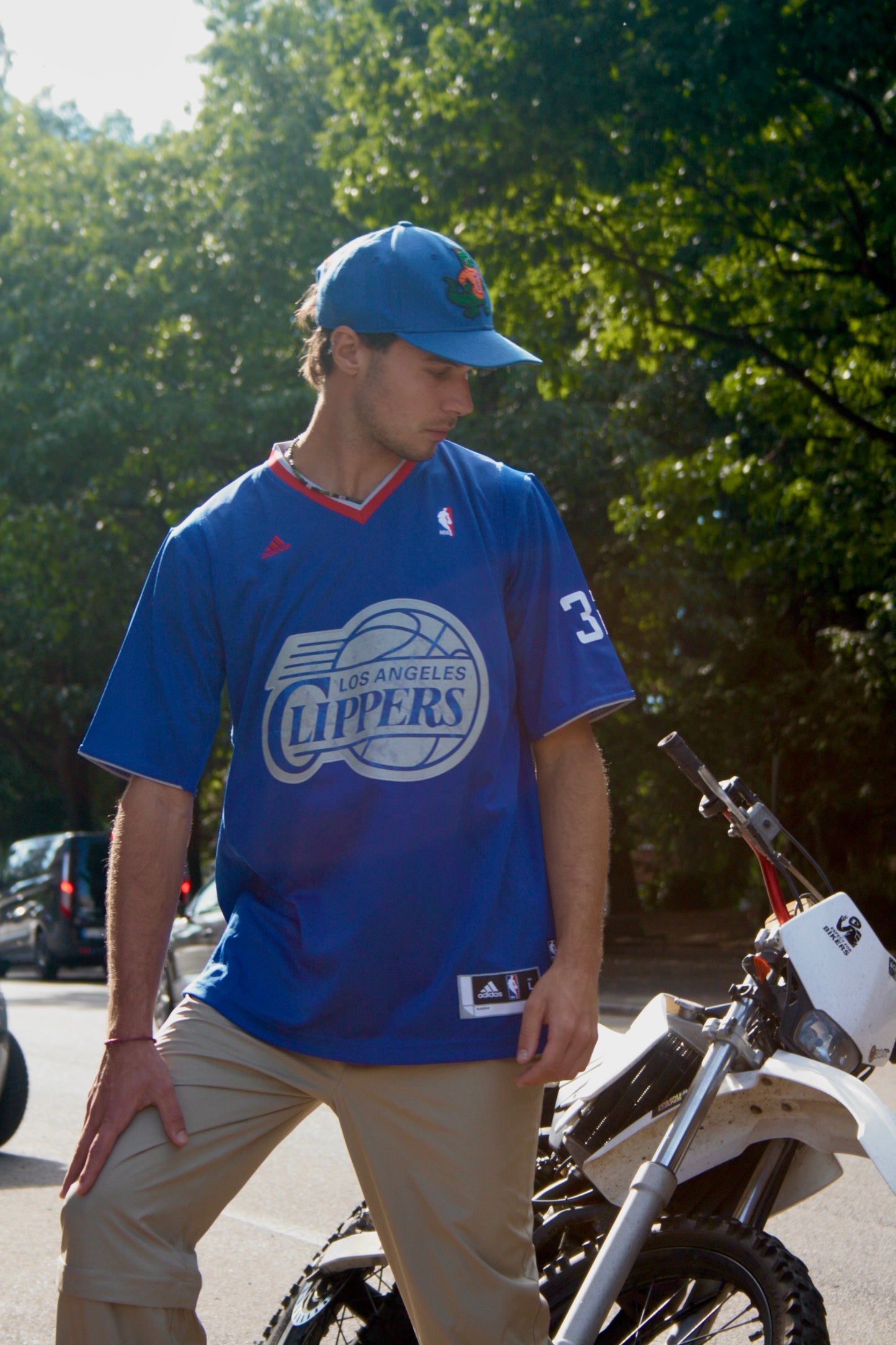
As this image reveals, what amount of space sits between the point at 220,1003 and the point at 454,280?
3.62 feet

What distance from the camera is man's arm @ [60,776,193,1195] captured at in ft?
6.75

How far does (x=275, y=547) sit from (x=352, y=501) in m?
0.14

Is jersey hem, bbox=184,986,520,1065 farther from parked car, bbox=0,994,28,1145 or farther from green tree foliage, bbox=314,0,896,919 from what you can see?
green tree foliage, bbox=314,0,896,919

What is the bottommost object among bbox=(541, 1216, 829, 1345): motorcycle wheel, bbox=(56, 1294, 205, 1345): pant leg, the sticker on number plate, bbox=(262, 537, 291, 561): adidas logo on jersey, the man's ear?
bbox=(541, 1216, 829, 1345): motorcycle wheel

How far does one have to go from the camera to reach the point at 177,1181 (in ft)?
6.70

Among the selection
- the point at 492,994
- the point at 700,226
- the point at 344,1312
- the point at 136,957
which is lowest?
the point at 344,1312

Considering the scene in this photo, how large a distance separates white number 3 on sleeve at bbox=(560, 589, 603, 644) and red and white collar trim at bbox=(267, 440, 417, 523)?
0.30 metres

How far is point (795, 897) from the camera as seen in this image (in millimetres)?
3115

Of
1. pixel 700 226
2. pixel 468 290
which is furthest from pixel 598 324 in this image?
pixel 468 290

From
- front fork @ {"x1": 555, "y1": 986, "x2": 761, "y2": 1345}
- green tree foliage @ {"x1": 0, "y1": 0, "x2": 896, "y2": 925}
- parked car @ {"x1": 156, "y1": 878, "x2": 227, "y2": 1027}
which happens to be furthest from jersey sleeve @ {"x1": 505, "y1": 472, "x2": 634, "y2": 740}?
parked car @ {"x1": 156, "y1": 878, "x2": 227, "y2": 1027}

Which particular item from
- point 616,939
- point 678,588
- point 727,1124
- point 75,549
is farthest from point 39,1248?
point 75,549

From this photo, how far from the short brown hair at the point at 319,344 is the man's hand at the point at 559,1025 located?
94cm

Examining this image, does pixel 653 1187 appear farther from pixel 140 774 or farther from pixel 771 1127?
pixel 140 774

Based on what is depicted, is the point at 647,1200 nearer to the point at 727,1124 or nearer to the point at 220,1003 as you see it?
the point at 727,1124
